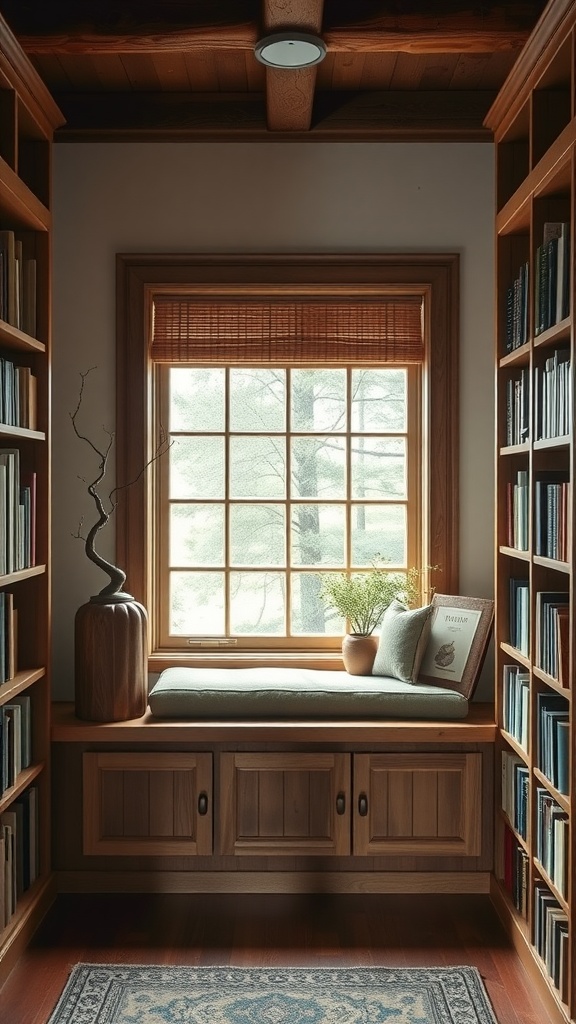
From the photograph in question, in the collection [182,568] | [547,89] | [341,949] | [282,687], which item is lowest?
[341,949]

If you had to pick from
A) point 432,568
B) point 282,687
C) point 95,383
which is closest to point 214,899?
point 282,687

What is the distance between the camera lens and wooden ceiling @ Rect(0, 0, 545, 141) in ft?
10.2

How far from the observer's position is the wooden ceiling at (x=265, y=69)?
122 inches

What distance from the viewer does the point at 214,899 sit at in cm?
357

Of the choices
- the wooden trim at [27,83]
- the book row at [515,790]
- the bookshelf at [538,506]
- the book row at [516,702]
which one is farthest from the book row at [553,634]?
the wooden trim at [27,83]

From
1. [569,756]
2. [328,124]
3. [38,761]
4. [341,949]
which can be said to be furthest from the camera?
[328,124]

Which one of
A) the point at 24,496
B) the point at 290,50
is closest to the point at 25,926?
the point at 24,496

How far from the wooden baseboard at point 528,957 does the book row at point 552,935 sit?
1.2 inches

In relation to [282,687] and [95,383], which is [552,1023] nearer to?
[282,687]

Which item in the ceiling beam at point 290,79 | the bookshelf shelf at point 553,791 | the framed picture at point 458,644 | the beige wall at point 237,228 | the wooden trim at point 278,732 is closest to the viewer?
the bookshelf shelf at point 553,791

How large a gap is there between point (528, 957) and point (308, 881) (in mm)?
921

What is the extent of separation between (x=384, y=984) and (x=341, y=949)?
0.27m

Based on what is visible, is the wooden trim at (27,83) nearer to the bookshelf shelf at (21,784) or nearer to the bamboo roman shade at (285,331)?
the bamboo roman shade at (285,331)

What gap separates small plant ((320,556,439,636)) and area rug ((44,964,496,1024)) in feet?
4.58
